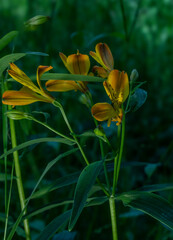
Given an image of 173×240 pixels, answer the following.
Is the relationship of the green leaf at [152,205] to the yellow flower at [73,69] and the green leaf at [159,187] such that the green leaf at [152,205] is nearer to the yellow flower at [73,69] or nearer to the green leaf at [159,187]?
the green leaf at [159,187]

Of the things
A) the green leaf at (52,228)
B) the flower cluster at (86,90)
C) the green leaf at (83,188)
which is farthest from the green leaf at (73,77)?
the green leaf at (52,228)

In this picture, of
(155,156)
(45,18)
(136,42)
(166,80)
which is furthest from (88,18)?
(45,18)

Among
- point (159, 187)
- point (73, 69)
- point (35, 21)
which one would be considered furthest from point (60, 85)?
point (159, 187)

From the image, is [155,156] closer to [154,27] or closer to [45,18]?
[45,18]

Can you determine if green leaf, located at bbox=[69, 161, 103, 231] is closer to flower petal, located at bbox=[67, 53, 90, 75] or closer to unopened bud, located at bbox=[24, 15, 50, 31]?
flower petal, located at bbox=[67, 53, 90, 75]

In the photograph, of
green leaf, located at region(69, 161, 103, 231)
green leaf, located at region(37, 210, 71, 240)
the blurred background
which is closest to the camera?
green leaf, located at region(69, 161, 103, 231)

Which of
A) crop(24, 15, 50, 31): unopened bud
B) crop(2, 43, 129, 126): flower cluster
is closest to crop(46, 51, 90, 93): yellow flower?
crop(2, 43, 129, 126): flower cluster

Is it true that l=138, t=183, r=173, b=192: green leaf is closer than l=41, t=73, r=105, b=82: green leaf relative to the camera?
No
